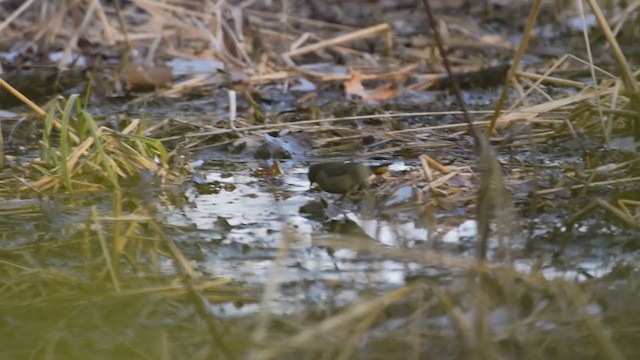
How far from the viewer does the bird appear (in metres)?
2.25

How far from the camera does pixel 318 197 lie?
7.40ft

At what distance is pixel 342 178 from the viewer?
7.39 feet

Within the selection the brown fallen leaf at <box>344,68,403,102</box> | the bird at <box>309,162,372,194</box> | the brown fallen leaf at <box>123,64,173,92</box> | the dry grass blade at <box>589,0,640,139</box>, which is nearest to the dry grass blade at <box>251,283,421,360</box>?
the bird at <box>309,162,372,194</box>

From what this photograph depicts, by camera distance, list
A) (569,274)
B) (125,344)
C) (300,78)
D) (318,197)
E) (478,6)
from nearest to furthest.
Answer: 1. (125,344)
2. (569,274)
3. (318,197)
4. (300,78)
5. (478,6)

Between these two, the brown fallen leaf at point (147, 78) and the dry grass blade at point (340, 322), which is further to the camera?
the brown fallen leaf at point (147, 78)

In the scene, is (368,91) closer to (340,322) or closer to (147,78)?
(147,78)

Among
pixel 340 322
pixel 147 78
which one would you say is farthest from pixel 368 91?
pixel 340 322

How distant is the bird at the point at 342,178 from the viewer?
225cm

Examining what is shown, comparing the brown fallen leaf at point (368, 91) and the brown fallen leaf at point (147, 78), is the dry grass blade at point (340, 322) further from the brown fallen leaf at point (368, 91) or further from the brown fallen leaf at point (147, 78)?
the brown fallen leaf at point (147, 78)

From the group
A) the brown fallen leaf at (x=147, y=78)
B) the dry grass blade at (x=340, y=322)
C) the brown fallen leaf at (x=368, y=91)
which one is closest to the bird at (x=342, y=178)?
the dry grass blade at (x=340, y=322)

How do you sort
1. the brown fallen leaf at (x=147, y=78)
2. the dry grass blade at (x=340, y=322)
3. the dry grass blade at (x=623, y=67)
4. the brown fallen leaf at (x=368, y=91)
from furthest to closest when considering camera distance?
the brown fallen leaf at (x=147, y=78)
the brown fallen leaf at (x=368, y=91)
the dry grass blade at (x=623, y=67)
the dry grass blade at (x=340, y=322)

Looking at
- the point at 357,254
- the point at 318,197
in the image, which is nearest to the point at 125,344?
the point at 357,254

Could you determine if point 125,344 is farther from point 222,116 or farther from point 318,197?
point 222,116

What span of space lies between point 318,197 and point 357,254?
49cm
